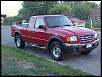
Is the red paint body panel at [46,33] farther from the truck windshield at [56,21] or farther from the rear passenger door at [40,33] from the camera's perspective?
the truck windshield at [56,21]

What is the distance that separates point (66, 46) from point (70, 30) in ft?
2.42

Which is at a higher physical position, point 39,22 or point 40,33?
point 39,22

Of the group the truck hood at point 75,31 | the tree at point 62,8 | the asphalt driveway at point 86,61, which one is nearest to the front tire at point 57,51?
the asphalt driveway at point 86,61

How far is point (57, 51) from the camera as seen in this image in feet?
32.3

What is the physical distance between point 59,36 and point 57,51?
58 cm

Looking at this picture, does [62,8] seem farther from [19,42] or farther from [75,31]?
[75,31]

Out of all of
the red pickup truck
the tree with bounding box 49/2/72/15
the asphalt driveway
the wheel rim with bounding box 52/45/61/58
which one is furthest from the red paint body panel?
the tree with bounding box 49/2/72/15

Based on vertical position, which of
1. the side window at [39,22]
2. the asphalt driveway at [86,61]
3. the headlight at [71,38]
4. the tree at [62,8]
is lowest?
the asphalt driveway at [86,61]

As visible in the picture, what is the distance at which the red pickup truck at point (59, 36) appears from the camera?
9.52 meters

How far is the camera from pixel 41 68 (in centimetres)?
768

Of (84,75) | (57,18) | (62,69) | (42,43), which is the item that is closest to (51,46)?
(42,43)

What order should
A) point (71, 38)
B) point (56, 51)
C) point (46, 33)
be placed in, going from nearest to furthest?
1. point (71, 38)
2. point (56, 51)
3. point (46, 33)

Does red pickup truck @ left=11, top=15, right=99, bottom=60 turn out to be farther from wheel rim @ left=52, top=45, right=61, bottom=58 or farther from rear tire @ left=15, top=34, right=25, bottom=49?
rear tire @ left=15, top=34, right=25, bottom=49

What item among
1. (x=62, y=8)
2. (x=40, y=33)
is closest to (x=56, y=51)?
(x=40, y=33)
